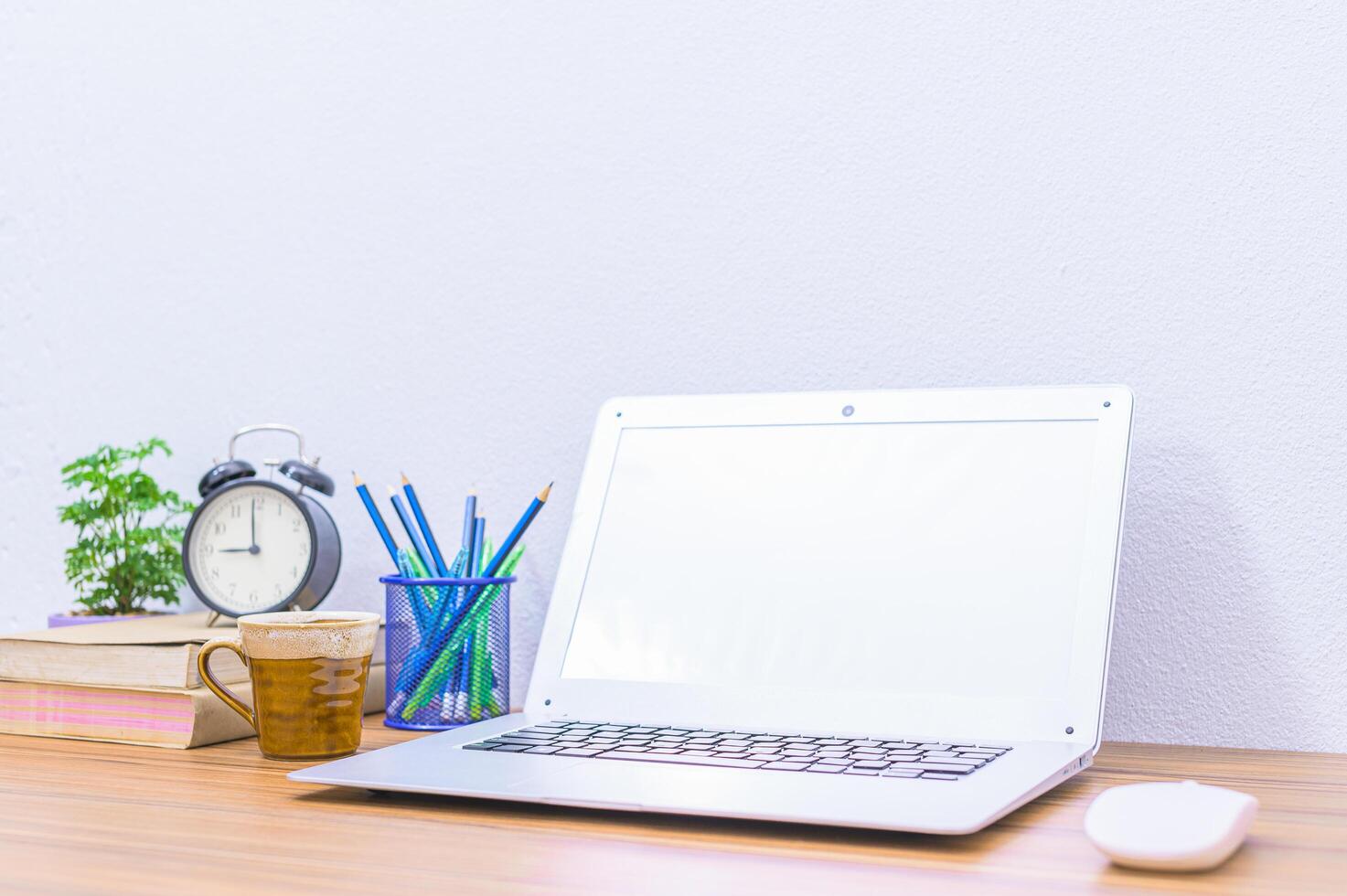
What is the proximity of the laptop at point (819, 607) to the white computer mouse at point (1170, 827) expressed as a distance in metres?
0.09

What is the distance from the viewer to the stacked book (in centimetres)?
85

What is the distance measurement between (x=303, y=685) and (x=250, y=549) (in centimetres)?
30

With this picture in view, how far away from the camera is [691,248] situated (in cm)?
102

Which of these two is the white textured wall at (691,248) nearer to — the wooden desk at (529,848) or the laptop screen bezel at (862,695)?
the laptop screen bezel at (862,695)

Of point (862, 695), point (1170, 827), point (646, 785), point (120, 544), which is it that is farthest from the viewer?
point (120, 544)

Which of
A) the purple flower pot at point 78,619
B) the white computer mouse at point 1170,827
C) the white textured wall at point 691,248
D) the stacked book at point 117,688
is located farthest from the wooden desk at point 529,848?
the purple flower pot at point 78,619

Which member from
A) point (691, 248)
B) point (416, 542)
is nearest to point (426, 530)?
point (416, 542)

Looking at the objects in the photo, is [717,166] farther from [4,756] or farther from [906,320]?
[4,756]

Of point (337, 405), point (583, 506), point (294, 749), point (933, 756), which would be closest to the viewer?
point (933, 756)

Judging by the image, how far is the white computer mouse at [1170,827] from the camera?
1.70 ft

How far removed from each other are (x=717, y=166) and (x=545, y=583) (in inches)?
14.7

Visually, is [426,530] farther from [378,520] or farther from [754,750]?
[754,750]

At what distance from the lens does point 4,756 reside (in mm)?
821

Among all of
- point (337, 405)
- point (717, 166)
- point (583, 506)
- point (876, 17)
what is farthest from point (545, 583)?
point (876, 17)
